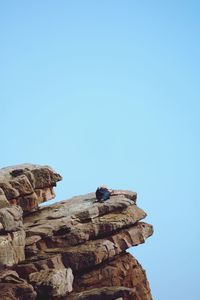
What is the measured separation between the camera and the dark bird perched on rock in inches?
2265

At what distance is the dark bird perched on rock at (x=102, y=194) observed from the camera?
189 feet

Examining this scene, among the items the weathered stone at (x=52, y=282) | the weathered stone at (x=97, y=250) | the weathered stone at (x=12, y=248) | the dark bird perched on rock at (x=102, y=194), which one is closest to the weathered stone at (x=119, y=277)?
the weathered stone at (x=97, y=250)

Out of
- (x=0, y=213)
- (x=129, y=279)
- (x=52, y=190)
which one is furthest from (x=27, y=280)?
(x=52, y=190)

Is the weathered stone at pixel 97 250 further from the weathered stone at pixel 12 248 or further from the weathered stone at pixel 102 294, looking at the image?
the weathered stone at pixel 102 294

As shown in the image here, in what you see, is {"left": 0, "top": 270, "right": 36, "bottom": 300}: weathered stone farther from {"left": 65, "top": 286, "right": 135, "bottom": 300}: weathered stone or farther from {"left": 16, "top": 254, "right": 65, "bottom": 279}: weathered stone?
{"left": 65, "top": 286, "right": 135, "bottom": 300}: weathered stone

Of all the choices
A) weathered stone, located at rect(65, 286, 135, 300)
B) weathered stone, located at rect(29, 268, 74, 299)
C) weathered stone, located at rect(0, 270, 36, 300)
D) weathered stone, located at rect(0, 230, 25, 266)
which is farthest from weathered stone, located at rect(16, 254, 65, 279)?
weathered stone, located at rect(65, 286, 135, 300)

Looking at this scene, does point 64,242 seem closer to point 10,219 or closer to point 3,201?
point 10,219

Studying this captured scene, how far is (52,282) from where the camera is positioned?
4162cm

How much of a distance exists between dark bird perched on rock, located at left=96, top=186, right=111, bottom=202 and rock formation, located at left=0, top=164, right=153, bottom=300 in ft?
2.94

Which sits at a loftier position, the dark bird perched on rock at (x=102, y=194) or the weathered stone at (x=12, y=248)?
the dark bird perched on rock at (x=102, y=194)

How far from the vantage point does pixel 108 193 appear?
58.4 m

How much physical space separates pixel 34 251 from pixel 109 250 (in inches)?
289

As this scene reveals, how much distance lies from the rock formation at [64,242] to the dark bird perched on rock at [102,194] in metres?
0.90

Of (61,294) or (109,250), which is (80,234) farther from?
(61,294)
